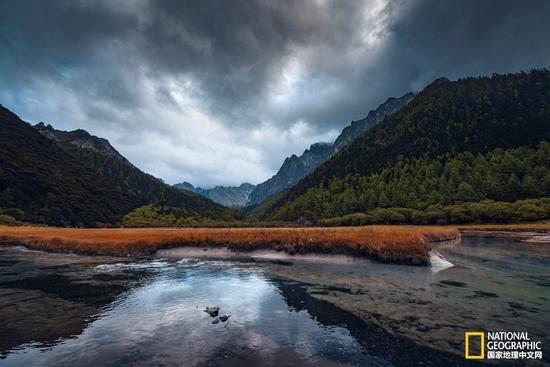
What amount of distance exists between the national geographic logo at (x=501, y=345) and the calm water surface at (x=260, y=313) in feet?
1.81

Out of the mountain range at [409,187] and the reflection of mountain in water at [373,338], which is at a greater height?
the mountain range at [409,187]

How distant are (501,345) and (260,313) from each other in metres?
11.4

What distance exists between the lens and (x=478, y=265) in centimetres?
3062

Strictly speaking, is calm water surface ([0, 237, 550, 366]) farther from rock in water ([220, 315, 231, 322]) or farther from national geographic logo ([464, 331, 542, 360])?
national geographic logo ([464, 331, 542, 360])

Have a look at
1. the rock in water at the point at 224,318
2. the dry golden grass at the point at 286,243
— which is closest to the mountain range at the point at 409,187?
the dry golden grass at the point at 286,243

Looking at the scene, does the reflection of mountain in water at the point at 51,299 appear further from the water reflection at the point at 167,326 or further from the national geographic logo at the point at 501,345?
the national geographic logo at the point at 501,345

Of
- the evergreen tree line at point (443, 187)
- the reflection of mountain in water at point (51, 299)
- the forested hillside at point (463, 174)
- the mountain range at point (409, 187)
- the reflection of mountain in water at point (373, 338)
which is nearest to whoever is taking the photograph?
the reflection of mountain in water at point (373, 338)

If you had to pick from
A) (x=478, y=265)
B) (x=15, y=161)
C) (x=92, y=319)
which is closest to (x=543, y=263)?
(x=478, y=265)

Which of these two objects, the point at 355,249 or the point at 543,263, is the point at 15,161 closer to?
the point at 355,249

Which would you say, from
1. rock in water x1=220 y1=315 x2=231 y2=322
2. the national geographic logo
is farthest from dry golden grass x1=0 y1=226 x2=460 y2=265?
rock in water x1=220 y1=315 x2=231 y2=322

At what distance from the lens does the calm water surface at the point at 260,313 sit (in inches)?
439

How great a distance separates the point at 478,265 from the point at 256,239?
2731 centimetres

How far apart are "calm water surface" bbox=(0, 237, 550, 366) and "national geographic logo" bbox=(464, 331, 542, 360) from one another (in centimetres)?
55

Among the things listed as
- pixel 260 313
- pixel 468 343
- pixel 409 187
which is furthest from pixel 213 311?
pixel 409 187
